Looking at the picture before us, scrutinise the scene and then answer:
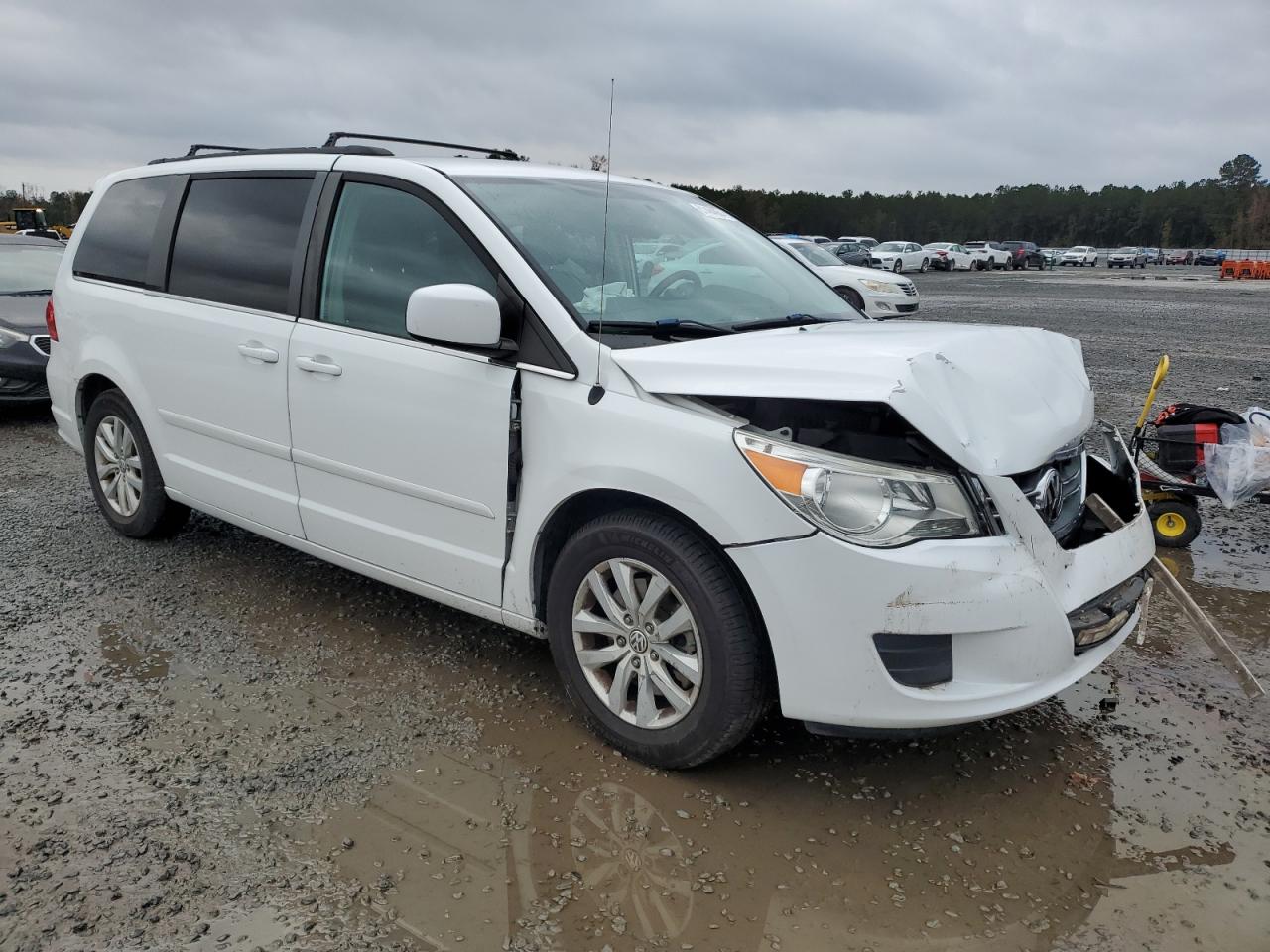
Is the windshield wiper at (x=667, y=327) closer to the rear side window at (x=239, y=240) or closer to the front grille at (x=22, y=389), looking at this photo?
the rear side window at (x=239, y=240)

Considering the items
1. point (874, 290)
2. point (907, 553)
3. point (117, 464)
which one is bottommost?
point (117, 464)

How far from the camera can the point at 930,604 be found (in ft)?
8.30

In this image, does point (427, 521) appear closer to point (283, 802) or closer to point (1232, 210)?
point (283, 802)

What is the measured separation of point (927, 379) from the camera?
2.63 meters

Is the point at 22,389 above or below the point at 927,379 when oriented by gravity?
below

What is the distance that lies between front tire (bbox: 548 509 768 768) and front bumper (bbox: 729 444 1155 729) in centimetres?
11

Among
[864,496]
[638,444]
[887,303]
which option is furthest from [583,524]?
[887,303]

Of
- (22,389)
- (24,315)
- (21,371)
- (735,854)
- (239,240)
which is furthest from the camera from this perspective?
(24,315)

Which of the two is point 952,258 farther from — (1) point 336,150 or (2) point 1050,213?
(2) point 1050,213

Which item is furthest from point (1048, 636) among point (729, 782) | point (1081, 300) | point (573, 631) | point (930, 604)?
point (1081, 300)

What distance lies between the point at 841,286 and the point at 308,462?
13.7 m

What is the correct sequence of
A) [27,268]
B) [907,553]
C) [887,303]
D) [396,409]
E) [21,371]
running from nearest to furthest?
[907,553] → [396,409] → [21,371] → [27,268] → [887,303]

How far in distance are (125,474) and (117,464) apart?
3.0 inches

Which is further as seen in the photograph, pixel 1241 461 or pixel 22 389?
pixel 22 389
